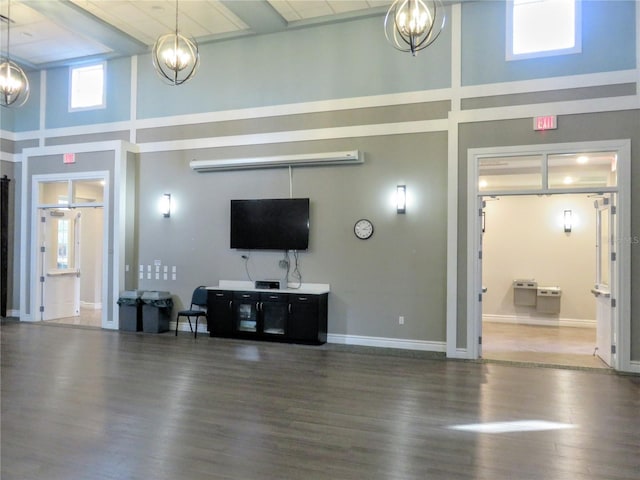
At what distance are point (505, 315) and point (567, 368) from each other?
11.8 feet

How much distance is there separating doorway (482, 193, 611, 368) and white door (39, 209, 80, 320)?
26.8 ft

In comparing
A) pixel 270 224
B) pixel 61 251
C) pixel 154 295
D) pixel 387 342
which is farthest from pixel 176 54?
pixel 61 251

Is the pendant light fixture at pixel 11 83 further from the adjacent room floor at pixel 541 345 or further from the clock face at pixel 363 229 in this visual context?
the adjacent room floor at pixel 541 345

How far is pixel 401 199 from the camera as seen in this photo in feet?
20.0

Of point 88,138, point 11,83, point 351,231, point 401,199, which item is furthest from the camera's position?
point 88,138

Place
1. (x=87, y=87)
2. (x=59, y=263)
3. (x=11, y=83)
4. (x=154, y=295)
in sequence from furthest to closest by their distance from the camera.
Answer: (x=59, y=263) → (x=87, y=87) → (x=154, y=295) → (x=11, y=83)

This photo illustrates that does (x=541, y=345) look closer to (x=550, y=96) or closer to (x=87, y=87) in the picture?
(x=550, y=96)

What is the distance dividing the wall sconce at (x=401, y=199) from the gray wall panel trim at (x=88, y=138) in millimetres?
4995

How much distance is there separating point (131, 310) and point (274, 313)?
2585 millimetres

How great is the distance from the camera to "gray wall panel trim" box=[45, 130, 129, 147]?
25.5ft

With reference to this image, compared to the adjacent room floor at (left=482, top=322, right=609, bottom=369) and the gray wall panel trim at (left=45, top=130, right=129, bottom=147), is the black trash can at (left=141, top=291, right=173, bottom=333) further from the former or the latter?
the adjacent room floor at (left=482, top=322, right=609, bottom=369)

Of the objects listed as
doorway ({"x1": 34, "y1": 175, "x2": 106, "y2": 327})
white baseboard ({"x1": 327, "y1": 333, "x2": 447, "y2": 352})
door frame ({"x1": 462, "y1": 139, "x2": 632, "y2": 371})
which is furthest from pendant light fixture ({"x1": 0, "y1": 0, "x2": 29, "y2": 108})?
door frame ({"x1": 462, "y1": 139, "x2": 632, "y2": 371})

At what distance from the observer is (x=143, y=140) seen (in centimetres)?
763

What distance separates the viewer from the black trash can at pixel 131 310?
7.16 metres
